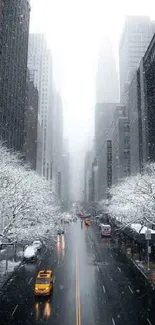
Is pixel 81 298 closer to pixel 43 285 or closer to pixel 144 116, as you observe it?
pixel 43 285

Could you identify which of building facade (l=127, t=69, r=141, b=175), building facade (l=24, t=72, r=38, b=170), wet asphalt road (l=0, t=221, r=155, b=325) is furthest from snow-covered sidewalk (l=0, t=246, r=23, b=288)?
building facade (l=24, t=72, r=38, b=170)

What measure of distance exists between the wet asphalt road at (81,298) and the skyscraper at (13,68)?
5640cm

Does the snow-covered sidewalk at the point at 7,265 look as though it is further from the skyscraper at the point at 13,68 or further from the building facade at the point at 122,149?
the building facade at the point at 122,149

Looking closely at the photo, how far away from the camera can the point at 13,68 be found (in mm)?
98062

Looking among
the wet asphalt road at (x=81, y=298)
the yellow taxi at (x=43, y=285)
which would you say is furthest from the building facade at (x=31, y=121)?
the yellow taxi at (x=43, y=285)

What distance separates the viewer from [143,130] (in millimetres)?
105625

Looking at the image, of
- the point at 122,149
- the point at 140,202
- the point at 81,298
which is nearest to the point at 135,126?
the point at 122,149

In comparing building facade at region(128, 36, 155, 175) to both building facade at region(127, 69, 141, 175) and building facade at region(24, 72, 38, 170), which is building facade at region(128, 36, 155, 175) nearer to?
building facade at region(127, 69, 141, 175)

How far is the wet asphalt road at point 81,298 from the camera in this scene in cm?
1786

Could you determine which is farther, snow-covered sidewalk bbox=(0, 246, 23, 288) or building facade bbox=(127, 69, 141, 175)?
building facade bbox=(127, 69, 141, 175)

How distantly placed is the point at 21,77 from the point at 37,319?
99.6 metres

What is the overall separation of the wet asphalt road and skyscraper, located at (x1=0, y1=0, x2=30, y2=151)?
185 ft

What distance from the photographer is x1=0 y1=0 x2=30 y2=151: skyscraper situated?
284 feet

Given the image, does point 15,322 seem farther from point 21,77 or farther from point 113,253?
point 21,77
